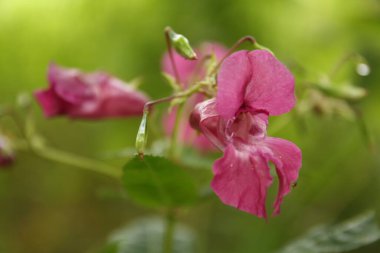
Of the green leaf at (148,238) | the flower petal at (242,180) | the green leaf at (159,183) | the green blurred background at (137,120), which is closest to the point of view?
the flower petal at (242,180)

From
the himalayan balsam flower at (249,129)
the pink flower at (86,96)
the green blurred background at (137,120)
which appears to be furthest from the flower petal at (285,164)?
the green blurred background at (137,120)

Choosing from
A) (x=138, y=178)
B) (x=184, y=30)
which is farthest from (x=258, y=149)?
(x=184, y=30)

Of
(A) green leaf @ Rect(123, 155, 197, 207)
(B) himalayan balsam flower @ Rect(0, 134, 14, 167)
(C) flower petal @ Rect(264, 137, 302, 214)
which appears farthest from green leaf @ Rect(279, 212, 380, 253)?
(B) himalayan balsam flower @ Rect(0, 134, 14, 167)

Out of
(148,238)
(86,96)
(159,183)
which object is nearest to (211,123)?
(159,183)

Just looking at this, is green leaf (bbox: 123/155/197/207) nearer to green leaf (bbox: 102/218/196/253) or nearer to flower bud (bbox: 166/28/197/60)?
flower bud (bbox: 166/28/197/60)

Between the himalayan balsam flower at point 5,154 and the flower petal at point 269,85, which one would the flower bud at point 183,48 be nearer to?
the flower petal at point 269,85

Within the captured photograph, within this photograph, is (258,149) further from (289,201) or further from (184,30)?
(184,30)
